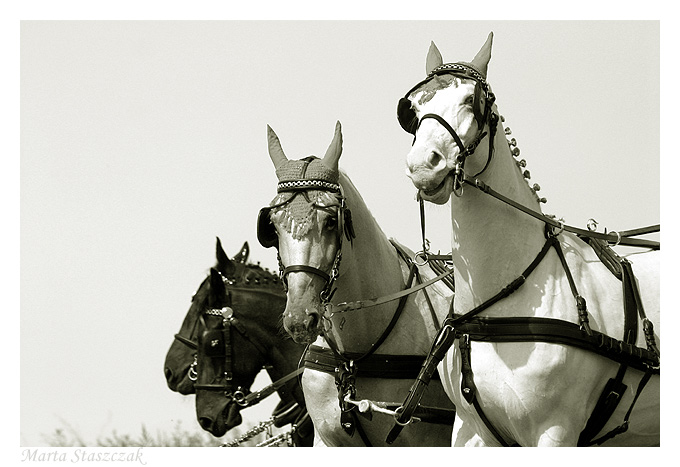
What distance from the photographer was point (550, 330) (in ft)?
16.1

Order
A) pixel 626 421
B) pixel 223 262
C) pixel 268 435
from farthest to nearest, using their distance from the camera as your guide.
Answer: pixel 268 435
pixel 223 262
pixel 626 421

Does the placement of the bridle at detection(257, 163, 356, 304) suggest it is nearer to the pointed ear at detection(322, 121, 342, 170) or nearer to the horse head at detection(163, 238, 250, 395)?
the pointed ear at detection(322, 121, 342, 170)

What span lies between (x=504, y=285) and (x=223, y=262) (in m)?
3.68

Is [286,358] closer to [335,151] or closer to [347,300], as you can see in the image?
[347,300]

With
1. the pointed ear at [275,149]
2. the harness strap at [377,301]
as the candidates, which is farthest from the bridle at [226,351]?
the pointed ear at [275,149]

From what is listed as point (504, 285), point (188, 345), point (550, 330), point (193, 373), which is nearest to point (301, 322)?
point (504, 285)

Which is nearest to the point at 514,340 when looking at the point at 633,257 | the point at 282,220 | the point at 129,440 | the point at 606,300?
the point at 606,300

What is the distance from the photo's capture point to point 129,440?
1091cm

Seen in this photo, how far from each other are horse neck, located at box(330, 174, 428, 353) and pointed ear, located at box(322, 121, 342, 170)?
15 centimetres

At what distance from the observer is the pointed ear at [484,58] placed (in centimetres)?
518

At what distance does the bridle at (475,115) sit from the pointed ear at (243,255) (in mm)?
3773

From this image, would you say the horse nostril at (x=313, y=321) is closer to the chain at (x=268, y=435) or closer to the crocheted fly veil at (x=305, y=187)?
the crocheted fly veil at (x=305, y=187)

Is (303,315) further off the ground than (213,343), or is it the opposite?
(303,315)

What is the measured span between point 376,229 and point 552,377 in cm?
177
